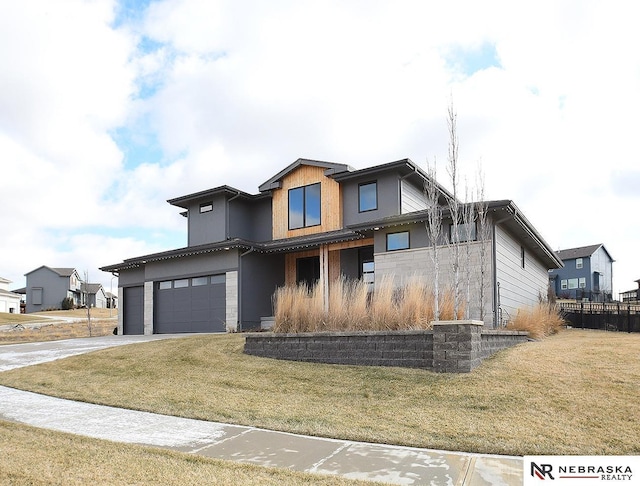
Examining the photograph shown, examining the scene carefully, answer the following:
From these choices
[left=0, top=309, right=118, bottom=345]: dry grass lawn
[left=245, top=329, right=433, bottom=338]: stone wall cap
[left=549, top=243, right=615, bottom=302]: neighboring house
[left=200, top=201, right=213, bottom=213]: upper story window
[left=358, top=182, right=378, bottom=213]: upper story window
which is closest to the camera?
[left=245, top=329, right=433, bottom=338]: stone wall cap

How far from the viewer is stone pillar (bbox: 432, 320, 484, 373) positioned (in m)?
8.50

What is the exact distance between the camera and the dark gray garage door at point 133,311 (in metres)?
24.9

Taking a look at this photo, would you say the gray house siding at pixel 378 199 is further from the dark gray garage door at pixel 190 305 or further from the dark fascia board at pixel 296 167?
the dark gray garage door at pixel 190 305

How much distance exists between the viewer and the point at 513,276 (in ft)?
58.2

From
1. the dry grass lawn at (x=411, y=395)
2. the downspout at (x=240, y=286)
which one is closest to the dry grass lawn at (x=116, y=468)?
the dry grass lawn at (x=411, y=395)

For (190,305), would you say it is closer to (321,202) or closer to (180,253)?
(180,253)

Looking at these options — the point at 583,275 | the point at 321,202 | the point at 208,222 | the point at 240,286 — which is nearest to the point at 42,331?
the point at 208,222

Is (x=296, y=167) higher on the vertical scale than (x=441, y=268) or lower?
higher

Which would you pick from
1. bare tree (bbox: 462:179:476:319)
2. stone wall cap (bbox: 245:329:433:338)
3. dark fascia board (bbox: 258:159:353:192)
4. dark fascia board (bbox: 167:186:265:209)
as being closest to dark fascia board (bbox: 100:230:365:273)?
dark fascia board (bbox: 258:159:353:192)

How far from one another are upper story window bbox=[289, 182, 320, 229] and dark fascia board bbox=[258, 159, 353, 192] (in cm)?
76

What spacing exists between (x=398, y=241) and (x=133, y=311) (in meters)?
14.8

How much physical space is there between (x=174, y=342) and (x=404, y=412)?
27.5ft

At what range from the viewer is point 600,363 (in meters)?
8.70

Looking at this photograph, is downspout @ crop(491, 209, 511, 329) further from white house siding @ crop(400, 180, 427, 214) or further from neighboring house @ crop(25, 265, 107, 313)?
neighboring house @ crop(25, 265, 107, 313)
